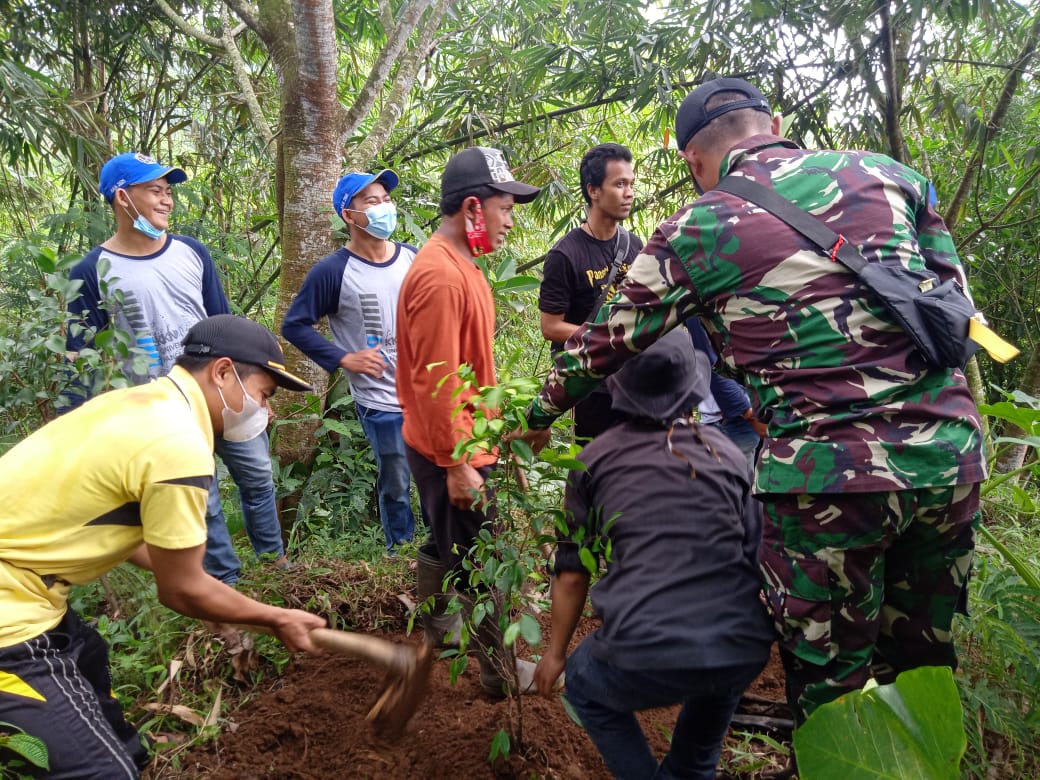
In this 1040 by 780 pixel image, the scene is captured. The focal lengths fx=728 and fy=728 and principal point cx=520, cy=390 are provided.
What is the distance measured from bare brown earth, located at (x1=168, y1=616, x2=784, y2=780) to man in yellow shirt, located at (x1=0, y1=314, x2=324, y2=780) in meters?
0.71

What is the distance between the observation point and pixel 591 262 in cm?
340

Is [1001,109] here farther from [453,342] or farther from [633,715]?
[633,715]

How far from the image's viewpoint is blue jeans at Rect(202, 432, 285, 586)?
3.15 meters

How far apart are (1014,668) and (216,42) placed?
18.7 feet

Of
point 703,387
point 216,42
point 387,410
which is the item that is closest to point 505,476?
point 703,387

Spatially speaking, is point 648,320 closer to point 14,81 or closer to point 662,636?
point 662,636

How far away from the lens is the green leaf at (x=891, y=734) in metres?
0.90

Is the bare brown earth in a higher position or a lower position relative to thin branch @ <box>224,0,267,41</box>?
lower

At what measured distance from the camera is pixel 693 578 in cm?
170

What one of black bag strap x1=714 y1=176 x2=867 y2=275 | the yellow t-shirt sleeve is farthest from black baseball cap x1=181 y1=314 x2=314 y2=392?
black bag strap x1=714 y1=176 x2=867 y2=275

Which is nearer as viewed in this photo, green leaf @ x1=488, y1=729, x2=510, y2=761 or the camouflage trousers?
the camouflage trousers

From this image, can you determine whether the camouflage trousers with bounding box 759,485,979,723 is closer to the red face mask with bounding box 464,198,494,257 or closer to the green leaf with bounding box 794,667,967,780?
the green leaf with bounding box 794,667,967,780

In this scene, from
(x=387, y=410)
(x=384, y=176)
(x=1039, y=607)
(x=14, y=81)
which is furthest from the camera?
(x=14, y=81)

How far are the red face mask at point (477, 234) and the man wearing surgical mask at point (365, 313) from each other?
0.96 metres
